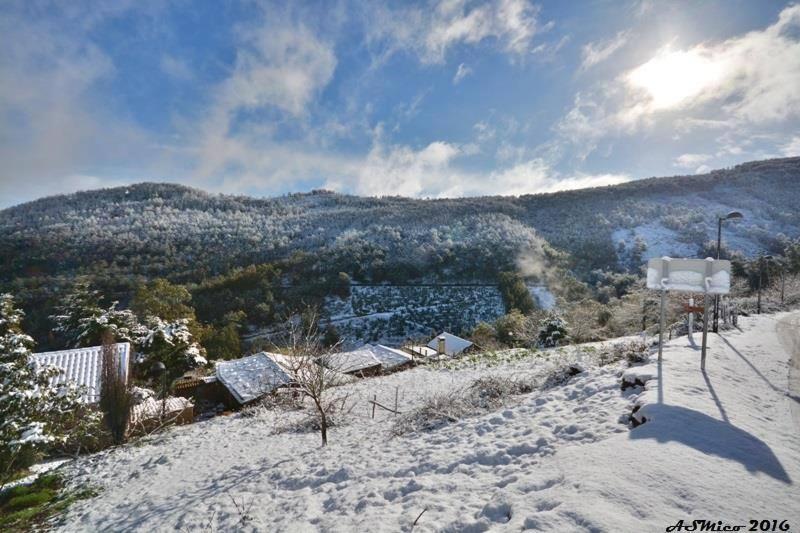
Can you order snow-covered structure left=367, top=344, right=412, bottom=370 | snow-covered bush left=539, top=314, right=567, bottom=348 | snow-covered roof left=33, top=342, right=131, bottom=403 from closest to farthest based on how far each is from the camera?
snow-covered roof left=33, top=342, right=131, bottom=403 < snow-covered bush left=539, top=314, right=567, bottom=348 < snow-covered structure left=367, top=344, right=412, bottom=370

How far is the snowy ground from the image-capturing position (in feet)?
11.9

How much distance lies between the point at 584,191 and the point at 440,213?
30957 mm

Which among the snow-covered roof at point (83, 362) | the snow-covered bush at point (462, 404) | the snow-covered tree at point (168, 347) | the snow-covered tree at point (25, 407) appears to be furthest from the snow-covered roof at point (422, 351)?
the snow-covered tree at point (25, 407)

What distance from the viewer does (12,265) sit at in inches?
1720

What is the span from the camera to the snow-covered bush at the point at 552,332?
2059cm

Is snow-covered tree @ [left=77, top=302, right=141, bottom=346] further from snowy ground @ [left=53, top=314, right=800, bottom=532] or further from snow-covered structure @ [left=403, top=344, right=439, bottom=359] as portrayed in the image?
snow-covered structure @ [left=403, top=344, right=439, bottom=359]

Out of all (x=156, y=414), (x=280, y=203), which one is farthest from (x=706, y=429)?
(x=280, y=203)

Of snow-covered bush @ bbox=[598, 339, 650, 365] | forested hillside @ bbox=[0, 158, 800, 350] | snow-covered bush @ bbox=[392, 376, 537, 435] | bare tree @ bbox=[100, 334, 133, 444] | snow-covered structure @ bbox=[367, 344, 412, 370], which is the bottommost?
snow-covered structure @ bbox=[367, 344, 412, 370]

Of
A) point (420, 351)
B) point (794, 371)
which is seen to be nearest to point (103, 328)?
point (420, 351)

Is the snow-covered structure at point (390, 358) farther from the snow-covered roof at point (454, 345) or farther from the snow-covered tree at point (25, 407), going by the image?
the snow-covered tree at point (25, 407)

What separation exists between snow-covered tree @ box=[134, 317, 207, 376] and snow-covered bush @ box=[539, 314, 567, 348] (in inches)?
714

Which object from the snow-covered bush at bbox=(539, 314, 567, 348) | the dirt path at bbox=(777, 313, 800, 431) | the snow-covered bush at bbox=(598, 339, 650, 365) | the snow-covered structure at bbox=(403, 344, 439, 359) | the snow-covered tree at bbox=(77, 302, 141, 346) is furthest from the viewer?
the snow-covered structure at bbox=(403, 344, 439, 359)

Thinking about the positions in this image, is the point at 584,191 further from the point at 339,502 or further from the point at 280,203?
the point at 339,502

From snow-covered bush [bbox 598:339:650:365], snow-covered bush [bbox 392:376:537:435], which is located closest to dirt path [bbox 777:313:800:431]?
snow-covered bush [bbox 598:339:650:365]
